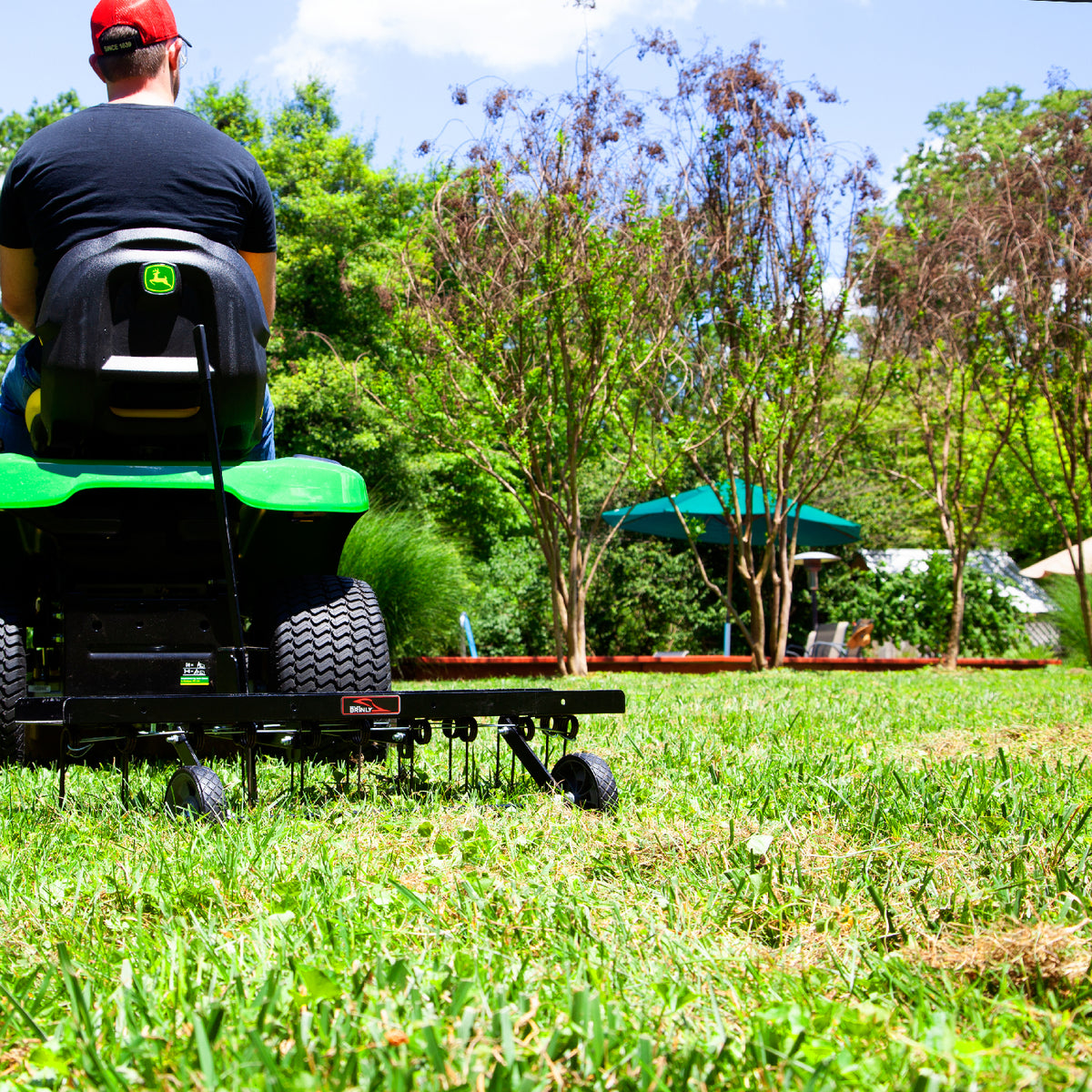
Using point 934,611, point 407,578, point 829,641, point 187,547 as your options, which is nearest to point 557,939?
point 187,547

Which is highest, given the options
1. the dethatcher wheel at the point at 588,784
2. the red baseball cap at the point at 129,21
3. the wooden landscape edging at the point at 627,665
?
the red baseball cap at the point at 129,21

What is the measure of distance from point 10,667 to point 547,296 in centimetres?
694

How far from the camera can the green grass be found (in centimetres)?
119

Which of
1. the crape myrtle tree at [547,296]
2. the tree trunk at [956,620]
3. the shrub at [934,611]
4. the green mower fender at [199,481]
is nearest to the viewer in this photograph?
the green mower fender at [199,481]

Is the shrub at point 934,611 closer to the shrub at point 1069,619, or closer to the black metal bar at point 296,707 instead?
the shrub at point 1069,619

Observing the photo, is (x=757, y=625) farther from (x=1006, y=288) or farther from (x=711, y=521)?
(x=711, y=521)

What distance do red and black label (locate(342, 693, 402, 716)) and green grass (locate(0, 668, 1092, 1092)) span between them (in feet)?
0.77

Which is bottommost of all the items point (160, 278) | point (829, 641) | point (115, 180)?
point (829, 641)

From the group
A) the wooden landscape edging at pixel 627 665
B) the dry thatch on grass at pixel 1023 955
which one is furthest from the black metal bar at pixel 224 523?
the wooden landscape edging at pixel 627 665

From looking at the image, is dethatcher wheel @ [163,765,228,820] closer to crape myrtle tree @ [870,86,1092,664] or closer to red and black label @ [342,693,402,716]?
red and black label @ [342,693,402,716]

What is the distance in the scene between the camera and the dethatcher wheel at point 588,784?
8.14 ft

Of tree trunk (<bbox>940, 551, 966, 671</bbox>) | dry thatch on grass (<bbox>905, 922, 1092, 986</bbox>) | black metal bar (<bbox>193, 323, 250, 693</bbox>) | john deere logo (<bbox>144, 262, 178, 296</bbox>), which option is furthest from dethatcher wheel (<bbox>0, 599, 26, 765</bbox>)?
tree trunk (<bbox>940, 551, 966, 671</bbox>)

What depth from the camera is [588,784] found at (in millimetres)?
2543

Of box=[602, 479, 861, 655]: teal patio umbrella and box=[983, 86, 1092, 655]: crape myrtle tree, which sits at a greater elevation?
box=[983, 86, 1092, 655]: crape myrtle tree
